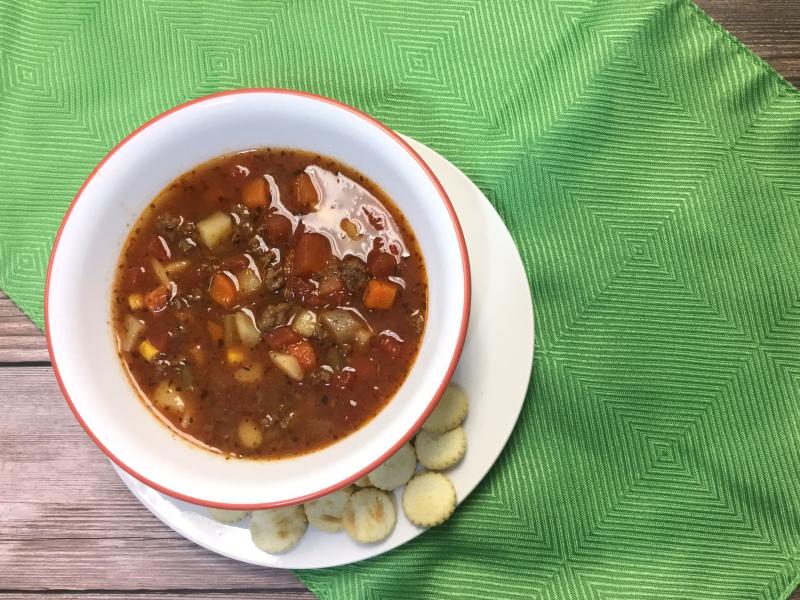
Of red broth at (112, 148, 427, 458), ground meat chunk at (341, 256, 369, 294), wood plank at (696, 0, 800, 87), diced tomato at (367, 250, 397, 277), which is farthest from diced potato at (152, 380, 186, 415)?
wood plank at (696, 0, 800, 87)

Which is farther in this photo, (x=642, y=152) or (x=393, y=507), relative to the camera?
(x=642, y=152)

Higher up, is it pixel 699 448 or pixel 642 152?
→ pixel 642 152

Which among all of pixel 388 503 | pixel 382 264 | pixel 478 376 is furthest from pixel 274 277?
pixel 388 503

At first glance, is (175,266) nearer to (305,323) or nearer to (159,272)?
(159,272)

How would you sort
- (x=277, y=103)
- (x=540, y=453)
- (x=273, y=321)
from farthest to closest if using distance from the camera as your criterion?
(x=540, y=453) → (x=273, y=321) → (x=277, y=103)

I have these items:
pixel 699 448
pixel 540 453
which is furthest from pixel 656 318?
pixel 540 453

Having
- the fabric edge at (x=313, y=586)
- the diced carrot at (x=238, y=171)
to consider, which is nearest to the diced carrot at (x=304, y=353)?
the diced carrot at (x=238, y=171)

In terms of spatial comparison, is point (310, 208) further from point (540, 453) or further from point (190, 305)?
point (540, 453)
